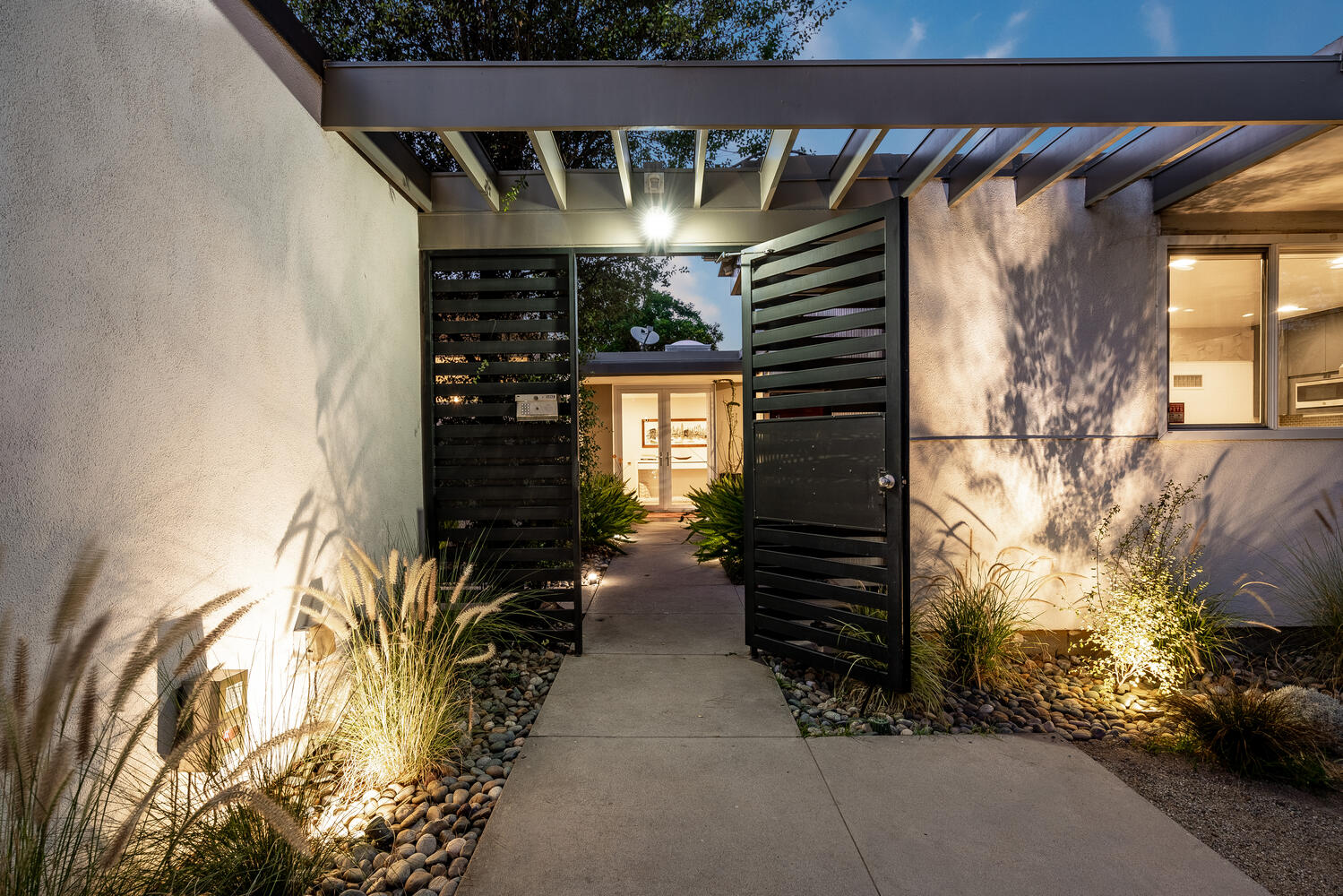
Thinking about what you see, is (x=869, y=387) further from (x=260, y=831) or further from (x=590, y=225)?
(x=260, y=831)

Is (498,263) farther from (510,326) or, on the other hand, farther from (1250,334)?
(1250,334)

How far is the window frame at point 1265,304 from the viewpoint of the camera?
3.73m

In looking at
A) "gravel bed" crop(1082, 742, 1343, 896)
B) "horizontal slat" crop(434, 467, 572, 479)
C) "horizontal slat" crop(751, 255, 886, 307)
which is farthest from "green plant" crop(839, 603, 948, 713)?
"horizontal slat" crop(434, 467, 572, 479)

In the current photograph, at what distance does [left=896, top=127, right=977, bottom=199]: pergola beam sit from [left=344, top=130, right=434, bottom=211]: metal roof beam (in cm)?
273

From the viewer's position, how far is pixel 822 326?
321cm

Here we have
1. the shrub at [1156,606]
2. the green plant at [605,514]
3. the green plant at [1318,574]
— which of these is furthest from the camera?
the green plant at [605,514]

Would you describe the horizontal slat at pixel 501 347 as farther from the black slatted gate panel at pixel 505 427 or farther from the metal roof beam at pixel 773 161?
the metal roof beam at pixel 773 161

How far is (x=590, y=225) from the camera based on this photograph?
12.4ft

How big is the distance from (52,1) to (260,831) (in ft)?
7.19

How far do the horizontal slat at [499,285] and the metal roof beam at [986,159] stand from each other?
2.49 meters

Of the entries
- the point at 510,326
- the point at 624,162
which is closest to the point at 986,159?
the point at 624,162

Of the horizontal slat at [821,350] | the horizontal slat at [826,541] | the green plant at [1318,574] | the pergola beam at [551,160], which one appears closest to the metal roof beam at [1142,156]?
the horizontal slat at [821,350]

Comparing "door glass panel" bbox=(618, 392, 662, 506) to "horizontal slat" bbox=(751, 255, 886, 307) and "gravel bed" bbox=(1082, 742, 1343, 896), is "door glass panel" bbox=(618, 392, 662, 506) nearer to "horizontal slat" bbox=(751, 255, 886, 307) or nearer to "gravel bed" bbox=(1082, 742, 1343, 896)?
"horizontal slat" bbox=(751, 255, 886, 307)

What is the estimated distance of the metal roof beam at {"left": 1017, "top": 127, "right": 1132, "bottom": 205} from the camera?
9.70 ft
